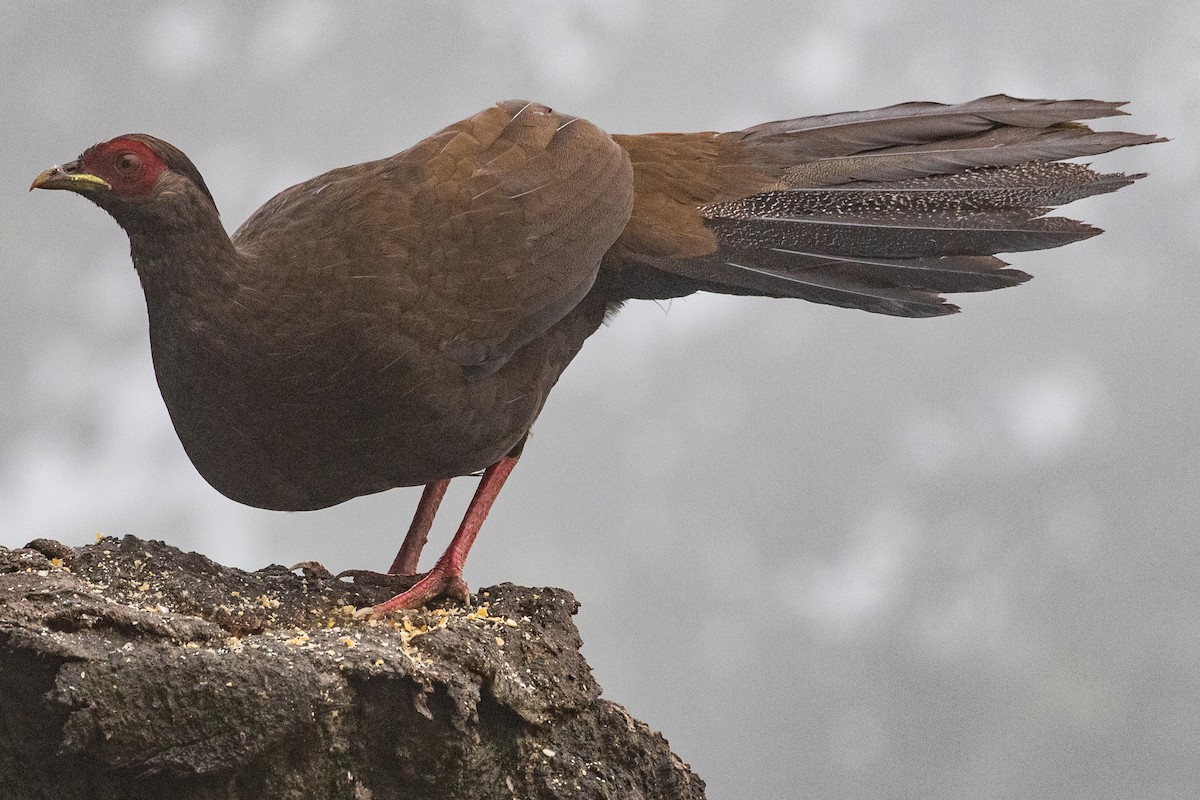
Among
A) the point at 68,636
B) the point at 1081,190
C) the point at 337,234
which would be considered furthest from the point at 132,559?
the point at 1081,190

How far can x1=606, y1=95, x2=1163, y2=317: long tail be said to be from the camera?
3996 mm

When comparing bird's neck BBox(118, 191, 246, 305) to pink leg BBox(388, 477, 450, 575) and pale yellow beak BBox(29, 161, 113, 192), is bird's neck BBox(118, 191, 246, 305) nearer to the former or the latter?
pale yellow beak BBox(29, 161, 113, 192)

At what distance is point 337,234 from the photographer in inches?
147

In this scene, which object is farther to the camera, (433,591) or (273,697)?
(433,591)

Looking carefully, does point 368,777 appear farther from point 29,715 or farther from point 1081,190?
point 1081,190

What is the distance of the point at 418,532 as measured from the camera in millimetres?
4668

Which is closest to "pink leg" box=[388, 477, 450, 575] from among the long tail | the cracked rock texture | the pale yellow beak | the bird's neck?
the cracked rock texture

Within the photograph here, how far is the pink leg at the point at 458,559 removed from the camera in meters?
3.97

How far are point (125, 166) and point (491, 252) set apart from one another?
1.02 metres

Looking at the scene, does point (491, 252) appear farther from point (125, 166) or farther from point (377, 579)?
point (377, 579)

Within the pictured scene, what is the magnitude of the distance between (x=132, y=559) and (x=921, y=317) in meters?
2.51

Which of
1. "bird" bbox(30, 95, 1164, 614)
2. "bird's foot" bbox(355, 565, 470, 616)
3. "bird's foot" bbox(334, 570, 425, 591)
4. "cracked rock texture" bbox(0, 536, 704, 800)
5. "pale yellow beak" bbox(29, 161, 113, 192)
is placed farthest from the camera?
"bird's foot" bbox(334, 570, 425, 591)

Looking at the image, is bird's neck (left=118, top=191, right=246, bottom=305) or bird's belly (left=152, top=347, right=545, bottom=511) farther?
bird's belly (left=152, top=347, right=545, bottom=511)

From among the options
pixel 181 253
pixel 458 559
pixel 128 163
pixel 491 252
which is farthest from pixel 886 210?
pixel 128 163
